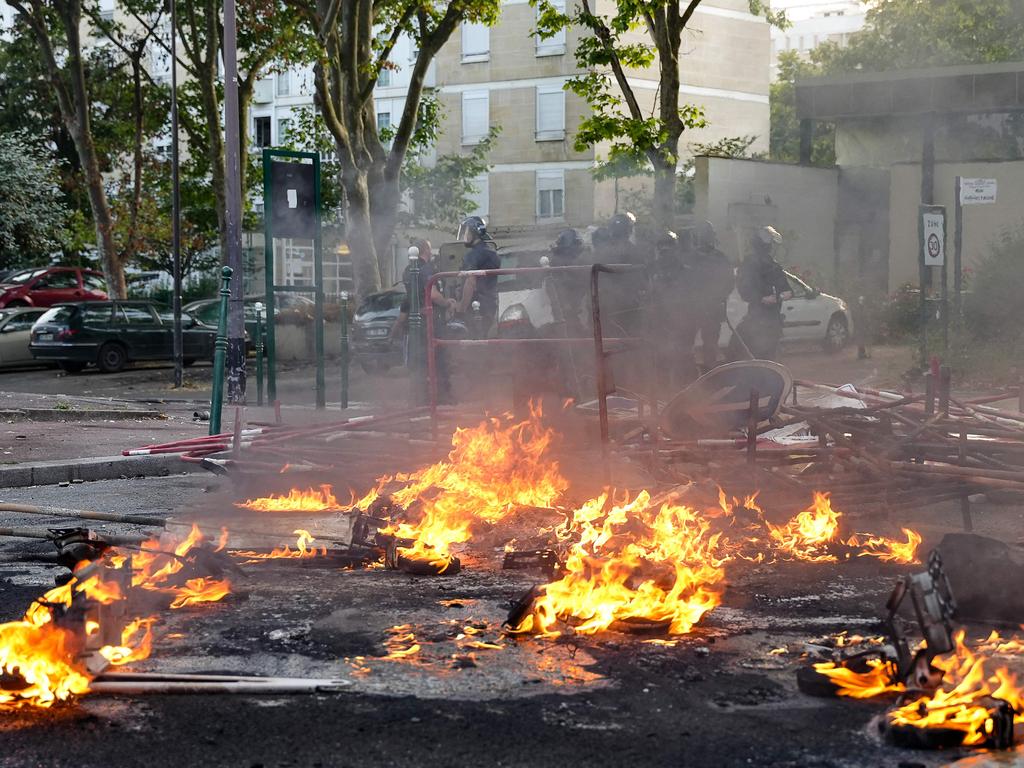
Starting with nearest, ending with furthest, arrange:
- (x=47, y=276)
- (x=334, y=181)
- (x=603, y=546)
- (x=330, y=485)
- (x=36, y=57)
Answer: (x=603, y=546), (x=330, y=485), (x=47, y=276), (x=334, y=181), (x=36, y=57)

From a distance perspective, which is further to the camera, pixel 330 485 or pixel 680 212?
pixel 680 212

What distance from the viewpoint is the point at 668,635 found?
4.96 meters

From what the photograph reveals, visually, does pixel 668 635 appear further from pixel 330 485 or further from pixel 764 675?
pixel 330 485

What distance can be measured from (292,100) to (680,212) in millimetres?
21959

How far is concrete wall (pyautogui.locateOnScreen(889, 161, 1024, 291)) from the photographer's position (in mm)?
26203

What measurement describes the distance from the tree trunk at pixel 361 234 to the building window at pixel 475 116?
24.1 metres

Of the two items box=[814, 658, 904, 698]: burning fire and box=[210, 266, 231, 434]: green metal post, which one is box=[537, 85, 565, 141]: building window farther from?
box=[814, 658, 904, 698]: burning fire

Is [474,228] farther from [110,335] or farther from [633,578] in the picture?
[110,335]

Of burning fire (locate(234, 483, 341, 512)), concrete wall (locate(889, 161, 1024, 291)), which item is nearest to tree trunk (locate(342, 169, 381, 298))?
concrete wall (locate(889, 161, 1024, 291))

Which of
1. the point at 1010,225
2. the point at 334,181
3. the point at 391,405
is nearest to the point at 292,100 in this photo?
the point at 334,181

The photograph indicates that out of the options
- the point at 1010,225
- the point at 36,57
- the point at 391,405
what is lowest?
the point at 391,405

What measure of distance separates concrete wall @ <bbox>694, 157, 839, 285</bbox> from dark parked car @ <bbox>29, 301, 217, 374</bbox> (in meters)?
10.7

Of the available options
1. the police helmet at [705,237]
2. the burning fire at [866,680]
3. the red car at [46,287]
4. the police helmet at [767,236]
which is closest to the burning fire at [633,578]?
the burning fire at [866,680]

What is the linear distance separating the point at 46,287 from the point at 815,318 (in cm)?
2091
